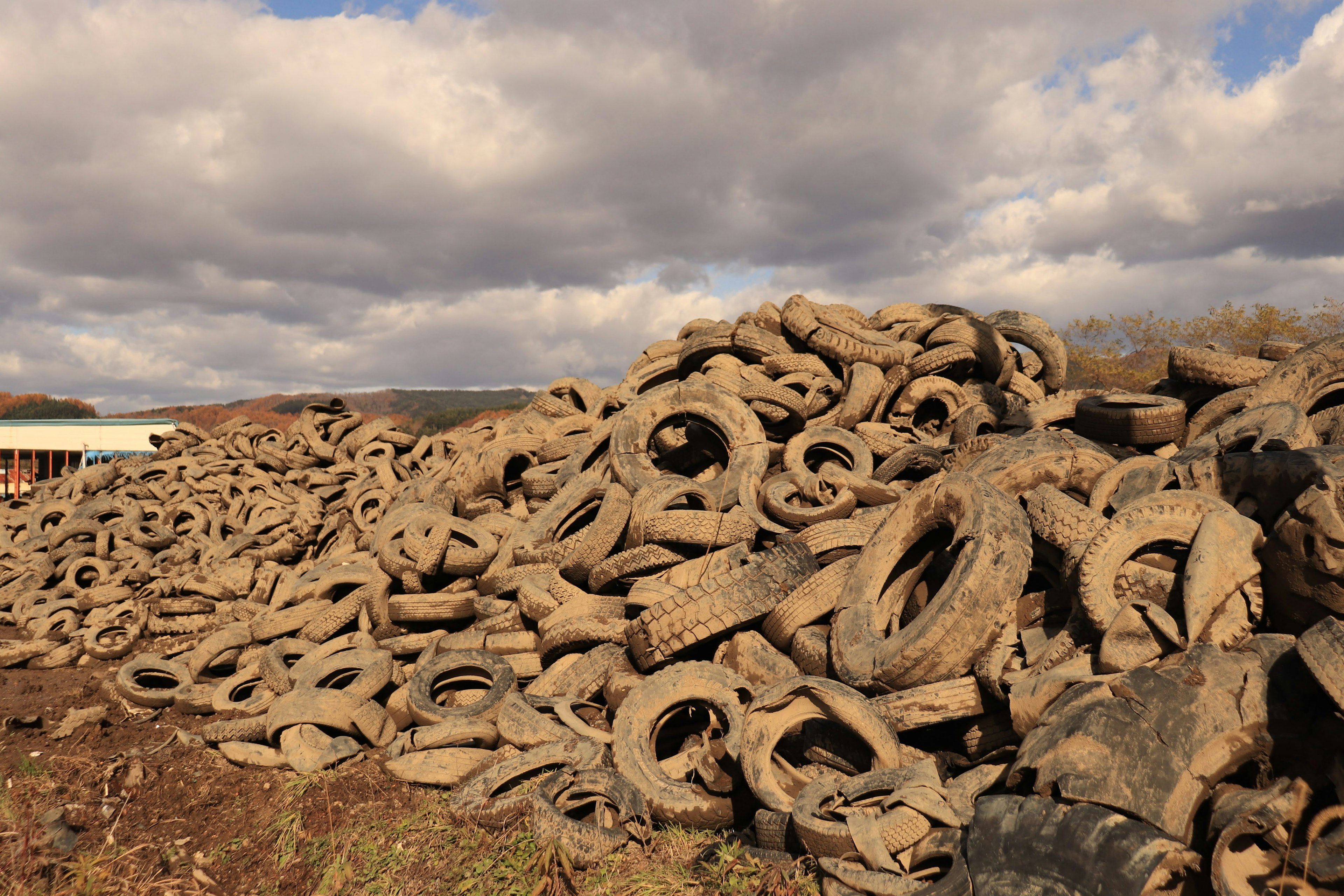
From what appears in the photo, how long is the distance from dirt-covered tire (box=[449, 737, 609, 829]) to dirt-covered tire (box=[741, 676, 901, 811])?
1.07 meters

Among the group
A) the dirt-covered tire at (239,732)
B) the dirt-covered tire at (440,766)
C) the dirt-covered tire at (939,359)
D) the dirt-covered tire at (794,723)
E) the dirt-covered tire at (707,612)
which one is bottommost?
the dirt-covered tire at (239,732)

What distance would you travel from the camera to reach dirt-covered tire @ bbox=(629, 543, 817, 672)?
4.96 m

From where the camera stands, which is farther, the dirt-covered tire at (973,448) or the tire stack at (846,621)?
the dirt-covered tire at (973,448)

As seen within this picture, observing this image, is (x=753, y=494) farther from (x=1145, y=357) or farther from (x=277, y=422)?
(x=277, y=422)

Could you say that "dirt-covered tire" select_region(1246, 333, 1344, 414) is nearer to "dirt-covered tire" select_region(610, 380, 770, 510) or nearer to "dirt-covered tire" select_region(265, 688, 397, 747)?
"dirt-covered tire" select_region(610, 380, 770, 510)

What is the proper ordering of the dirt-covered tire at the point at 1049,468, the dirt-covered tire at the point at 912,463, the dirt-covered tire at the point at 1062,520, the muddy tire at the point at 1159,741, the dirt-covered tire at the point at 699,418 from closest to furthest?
1. the muddy tire at the point at 1159,741
2. the dirt-covered tire at the point at 1062,520
3. the dirt-covered tire at the point at 1049,468
4. the dirt-covered tire at the point at 912,463
5. the dirt-covered tire at the point at 699,418

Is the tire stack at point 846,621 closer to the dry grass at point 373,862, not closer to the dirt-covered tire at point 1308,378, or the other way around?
the dirt-covered tire at point 1308,378

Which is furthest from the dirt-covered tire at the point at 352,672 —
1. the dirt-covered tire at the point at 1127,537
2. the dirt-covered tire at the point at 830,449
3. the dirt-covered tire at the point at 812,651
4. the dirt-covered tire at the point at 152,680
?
the dirt-covered tire at the point at 1127,537

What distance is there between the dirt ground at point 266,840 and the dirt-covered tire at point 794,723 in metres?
0.42

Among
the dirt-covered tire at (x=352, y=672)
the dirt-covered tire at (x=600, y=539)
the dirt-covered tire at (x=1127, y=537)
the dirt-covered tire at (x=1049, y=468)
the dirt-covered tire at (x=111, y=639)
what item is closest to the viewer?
the dirt-covered tire at (x=1127, y=537)

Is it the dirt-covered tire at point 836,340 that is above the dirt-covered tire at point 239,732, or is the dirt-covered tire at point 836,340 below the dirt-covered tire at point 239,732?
above

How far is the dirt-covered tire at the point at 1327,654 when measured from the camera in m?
2.79

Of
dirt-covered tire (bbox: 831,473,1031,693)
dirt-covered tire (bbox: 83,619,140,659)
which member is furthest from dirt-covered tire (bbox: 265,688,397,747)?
dirt-covered tire (bbox: 83,619,140,659)

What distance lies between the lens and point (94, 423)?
88.8ft
